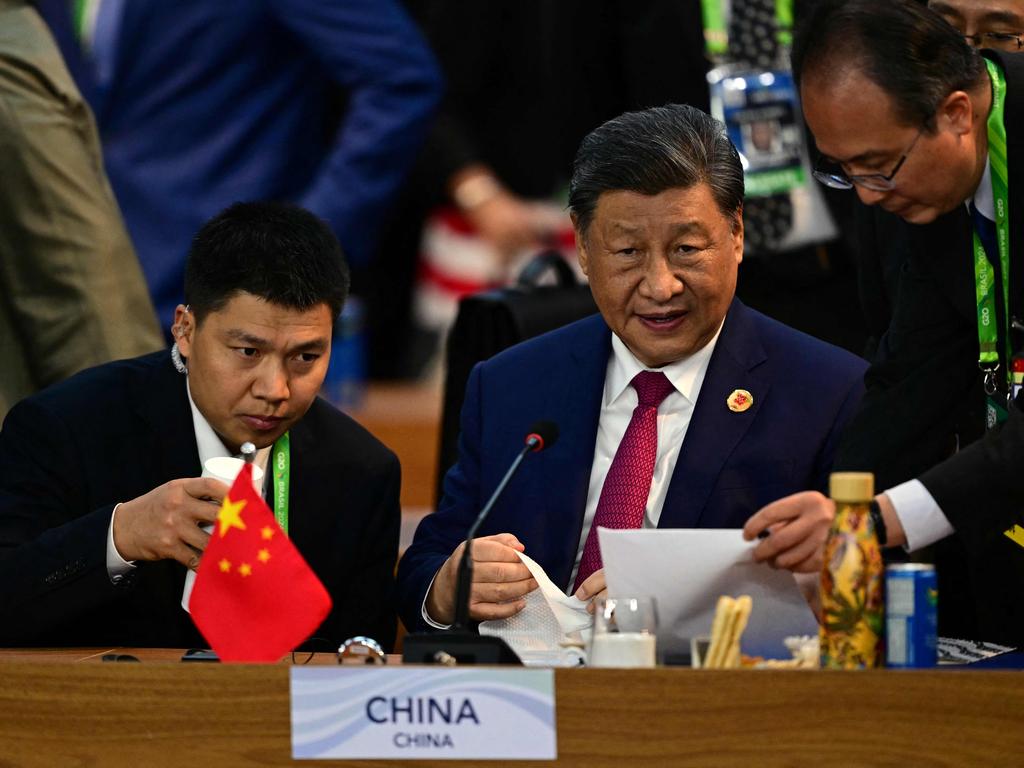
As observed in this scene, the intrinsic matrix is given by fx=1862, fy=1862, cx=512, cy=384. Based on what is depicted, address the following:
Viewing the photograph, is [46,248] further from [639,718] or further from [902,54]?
[639,718]

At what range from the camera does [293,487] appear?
10.5 feet

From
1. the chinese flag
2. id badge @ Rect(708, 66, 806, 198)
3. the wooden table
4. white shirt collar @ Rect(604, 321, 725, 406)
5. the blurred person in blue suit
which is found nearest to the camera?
the wooden table

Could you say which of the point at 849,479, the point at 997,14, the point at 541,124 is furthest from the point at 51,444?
the point at 541,124

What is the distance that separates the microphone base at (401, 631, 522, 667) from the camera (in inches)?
89.1

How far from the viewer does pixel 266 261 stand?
9.97 feet

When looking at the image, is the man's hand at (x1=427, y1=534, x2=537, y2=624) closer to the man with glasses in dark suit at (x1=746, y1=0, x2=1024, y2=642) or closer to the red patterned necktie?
the red patterned necktie

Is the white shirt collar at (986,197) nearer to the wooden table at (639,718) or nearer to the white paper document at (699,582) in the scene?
the white paper document at (699,582)

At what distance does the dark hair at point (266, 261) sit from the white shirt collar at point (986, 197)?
1.04 m

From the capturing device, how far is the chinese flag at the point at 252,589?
7.80ft

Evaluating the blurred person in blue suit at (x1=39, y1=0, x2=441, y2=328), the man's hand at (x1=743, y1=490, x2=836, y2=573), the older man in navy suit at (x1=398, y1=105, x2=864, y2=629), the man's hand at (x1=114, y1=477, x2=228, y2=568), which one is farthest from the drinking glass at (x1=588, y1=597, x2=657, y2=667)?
the blurred person in blue suit at (x1=39, y1=0, x2=441, y2=328)

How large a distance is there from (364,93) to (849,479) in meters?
3.02

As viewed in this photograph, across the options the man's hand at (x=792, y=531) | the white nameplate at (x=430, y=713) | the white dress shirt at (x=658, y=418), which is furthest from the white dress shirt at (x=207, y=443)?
the man's hand at (x=792, y=531)

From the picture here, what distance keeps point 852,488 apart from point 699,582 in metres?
0.26

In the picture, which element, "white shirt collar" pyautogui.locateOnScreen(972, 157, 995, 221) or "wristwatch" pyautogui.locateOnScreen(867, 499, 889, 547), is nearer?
"wristwatch" pyautogui.locateOnScreen(867, 499, 889, 547)
